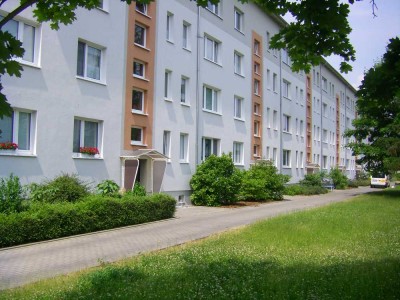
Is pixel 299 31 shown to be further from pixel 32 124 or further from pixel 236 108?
pixel 236 108

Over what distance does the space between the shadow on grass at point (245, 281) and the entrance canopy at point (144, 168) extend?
418 inches

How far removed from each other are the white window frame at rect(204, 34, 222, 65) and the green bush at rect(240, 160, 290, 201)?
23.1ft

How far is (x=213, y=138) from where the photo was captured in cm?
2586

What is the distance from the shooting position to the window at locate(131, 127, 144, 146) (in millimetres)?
19344

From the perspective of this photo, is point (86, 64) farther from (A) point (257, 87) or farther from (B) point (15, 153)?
(A) point (257, 87)

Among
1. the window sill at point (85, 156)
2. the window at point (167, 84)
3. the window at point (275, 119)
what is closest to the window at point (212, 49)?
the window at point (167, 84)

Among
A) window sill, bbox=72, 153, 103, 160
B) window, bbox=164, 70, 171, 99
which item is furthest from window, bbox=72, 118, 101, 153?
window, bbox=164, 70, 171, 99

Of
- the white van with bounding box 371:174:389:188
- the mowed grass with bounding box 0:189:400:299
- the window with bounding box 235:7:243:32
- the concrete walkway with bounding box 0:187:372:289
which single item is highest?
the window with bounding box 235:7:243:32

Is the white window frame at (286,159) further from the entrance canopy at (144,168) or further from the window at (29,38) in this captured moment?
the window at (29,38)

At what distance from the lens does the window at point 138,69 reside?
19.6m

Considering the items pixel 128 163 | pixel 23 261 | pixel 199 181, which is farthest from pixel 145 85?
pixel 23 261

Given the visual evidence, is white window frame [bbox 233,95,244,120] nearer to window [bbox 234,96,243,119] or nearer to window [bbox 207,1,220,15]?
window [bbox 234,96,243,119]

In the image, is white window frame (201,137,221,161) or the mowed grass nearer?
the mowed grass

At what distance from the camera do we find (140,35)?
20094 mm
